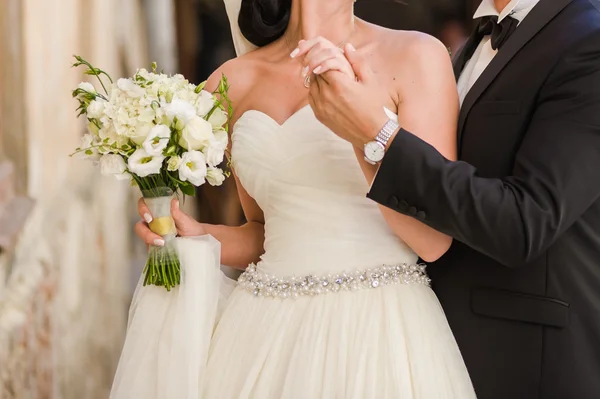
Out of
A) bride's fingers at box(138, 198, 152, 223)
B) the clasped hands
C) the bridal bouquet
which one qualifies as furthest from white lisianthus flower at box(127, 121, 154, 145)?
the clasped hands

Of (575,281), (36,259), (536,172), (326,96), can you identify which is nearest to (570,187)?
(536,172)

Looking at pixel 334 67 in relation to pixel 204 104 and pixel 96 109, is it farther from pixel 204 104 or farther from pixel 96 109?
pixel 96 109

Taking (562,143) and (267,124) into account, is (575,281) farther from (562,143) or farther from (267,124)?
(267,124)

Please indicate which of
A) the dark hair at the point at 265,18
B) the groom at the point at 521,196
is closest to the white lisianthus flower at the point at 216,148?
the groom at the point at 521,196

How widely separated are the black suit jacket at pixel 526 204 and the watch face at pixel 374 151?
21 millimetres

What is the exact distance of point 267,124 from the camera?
5.49 ft

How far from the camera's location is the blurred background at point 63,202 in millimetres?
2451

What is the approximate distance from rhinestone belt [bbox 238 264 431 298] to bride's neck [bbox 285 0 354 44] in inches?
24.0

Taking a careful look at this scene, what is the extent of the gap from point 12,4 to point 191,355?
5.16ft

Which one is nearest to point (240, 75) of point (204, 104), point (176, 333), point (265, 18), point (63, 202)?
point (265, 18)

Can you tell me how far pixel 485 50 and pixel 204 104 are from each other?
26.0 inches

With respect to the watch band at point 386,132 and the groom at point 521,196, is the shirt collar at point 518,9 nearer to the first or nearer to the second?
the groom at point 521,196

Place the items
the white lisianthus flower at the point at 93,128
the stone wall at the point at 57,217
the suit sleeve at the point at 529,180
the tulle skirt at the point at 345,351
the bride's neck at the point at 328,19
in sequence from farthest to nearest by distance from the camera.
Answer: the stone wall at the point at 57,217, the bride's neck at the point at 328,19, the white lisianthus flower at the point at 93,128, the tulle skirt at the point at 345,351, the suit sleeve at the point at 529,180

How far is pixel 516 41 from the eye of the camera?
1.44 metres
